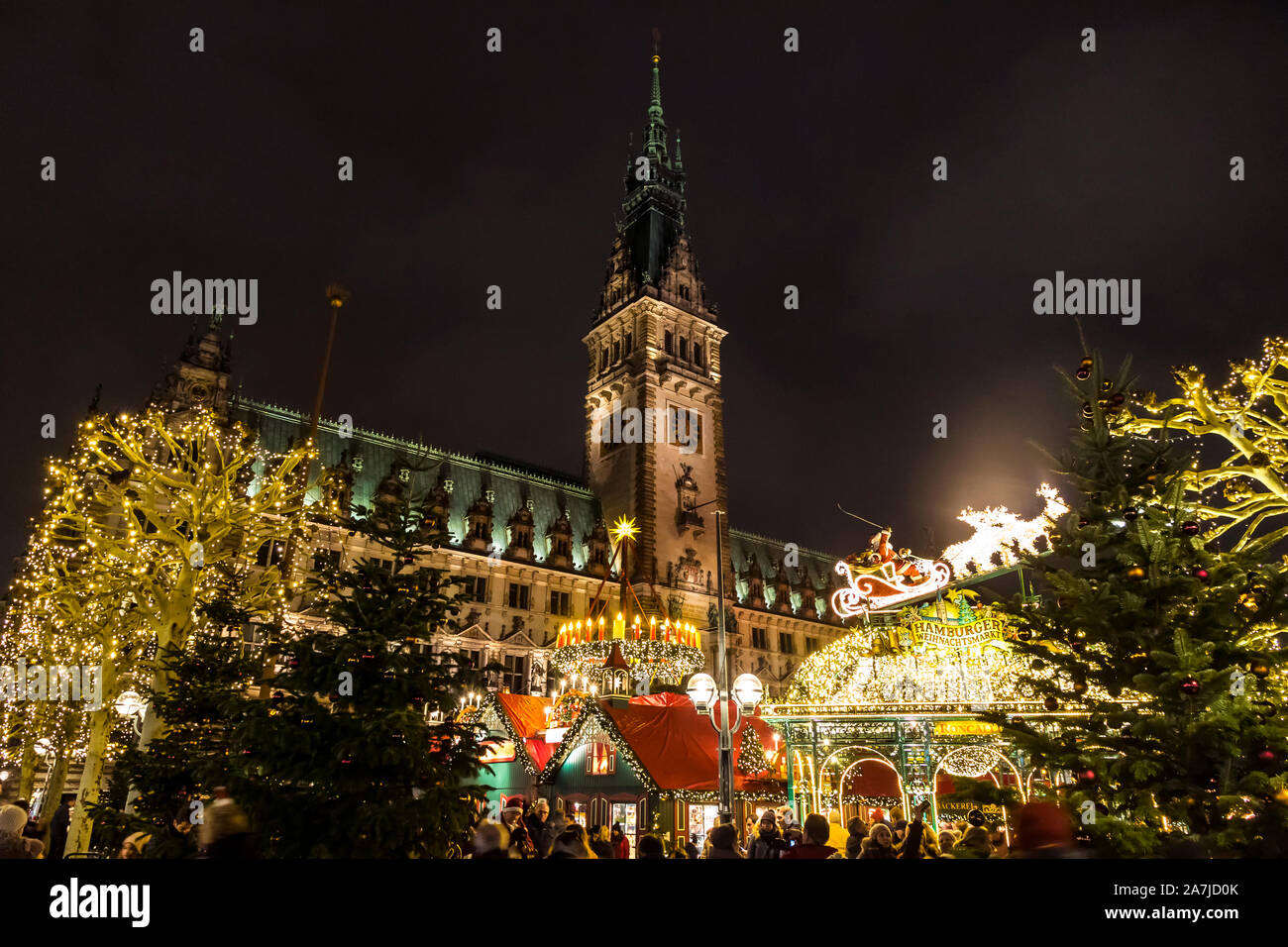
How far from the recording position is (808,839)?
295 inches

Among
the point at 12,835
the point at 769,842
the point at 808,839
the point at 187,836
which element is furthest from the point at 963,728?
the point at 12,835

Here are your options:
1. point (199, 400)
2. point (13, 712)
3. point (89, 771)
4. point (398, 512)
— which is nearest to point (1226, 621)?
point (398, 512)

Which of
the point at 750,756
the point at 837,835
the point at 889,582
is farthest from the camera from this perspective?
the point at 750,756

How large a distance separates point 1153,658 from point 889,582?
25.1ft

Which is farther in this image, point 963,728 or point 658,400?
point 658,400

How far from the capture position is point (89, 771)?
16922 millimetres

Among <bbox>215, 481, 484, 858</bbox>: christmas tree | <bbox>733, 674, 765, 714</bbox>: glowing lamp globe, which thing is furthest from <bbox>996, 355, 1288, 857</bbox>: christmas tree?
<bbox>215, 481, 484, 858</bbox>: christmas tree

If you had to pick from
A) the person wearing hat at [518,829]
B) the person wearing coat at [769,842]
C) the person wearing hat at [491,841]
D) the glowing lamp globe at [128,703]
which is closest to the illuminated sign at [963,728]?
the person wearing coat at [769,842]

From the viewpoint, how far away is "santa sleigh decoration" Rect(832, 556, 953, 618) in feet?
53.2

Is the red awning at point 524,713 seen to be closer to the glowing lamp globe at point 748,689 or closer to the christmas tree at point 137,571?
the christmas tree at point 137,571

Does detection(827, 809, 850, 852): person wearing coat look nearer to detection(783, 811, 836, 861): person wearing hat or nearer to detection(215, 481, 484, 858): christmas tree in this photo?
detection(783, 811, 836, 861): person wearing hat

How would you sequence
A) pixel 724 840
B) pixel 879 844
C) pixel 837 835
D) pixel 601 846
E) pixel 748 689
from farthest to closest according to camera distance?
pixel 837 835 < pixel 748 689 < pixel 601 846 < pixel 879 844 < pixel 724 840

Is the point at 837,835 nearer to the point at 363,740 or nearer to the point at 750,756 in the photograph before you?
Answer: the point at 750,756
